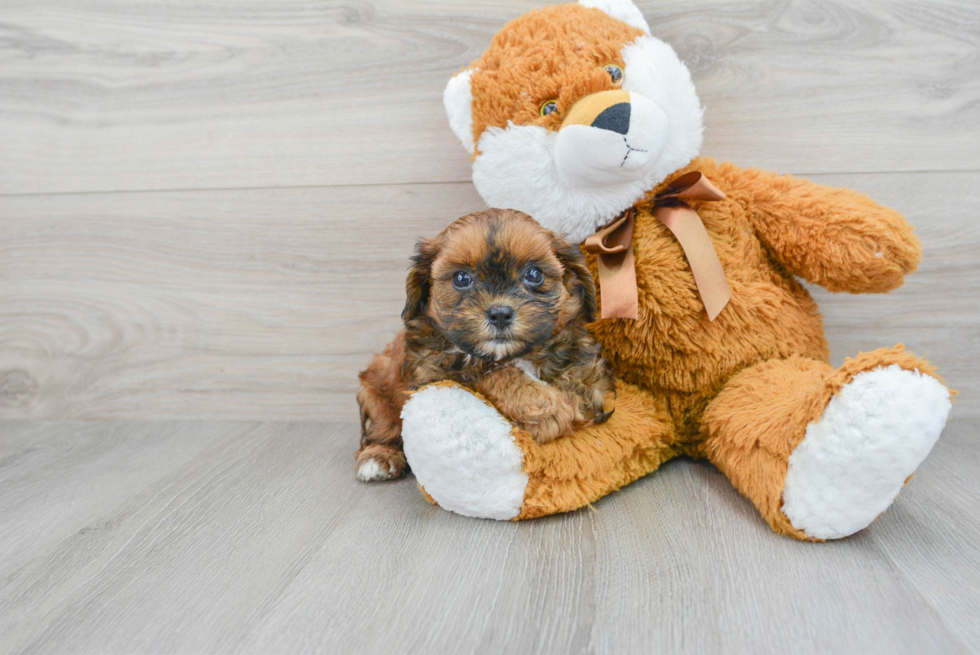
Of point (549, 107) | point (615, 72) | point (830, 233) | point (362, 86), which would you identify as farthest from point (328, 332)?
point (830, 233)

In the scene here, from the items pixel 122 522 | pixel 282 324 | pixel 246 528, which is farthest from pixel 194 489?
pixel 282 324

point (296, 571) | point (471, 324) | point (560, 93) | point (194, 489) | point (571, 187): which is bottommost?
point (194, 489)

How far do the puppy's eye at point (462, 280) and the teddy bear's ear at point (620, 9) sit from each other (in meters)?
0.61

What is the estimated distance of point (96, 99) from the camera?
163 cm

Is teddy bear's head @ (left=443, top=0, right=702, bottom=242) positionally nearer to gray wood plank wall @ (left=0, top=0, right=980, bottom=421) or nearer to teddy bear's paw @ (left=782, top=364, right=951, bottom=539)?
gray wood plank wall @ (left=0, top=0, right=980, bottom=421)

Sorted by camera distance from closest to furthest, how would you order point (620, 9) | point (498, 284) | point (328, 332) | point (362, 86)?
1. point (498, 284)
2. point (620, 9)
3. point (362, 86)
4. point (328, 332)

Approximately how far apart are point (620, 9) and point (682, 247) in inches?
18.8

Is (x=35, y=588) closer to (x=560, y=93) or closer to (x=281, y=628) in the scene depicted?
(x=281, y=628)

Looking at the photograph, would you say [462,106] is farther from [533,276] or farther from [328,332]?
[328,332]

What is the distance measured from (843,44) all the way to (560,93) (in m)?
0.73

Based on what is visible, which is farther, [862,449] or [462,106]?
[462,106]

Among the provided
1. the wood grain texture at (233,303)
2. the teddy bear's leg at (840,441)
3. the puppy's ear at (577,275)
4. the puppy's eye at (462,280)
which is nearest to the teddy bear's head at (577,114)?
the puppy's ear at (577,275)

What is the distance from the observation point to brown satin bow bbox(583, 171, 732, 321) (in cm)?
113

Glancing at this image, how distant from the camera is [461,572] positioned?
95 centimetres
